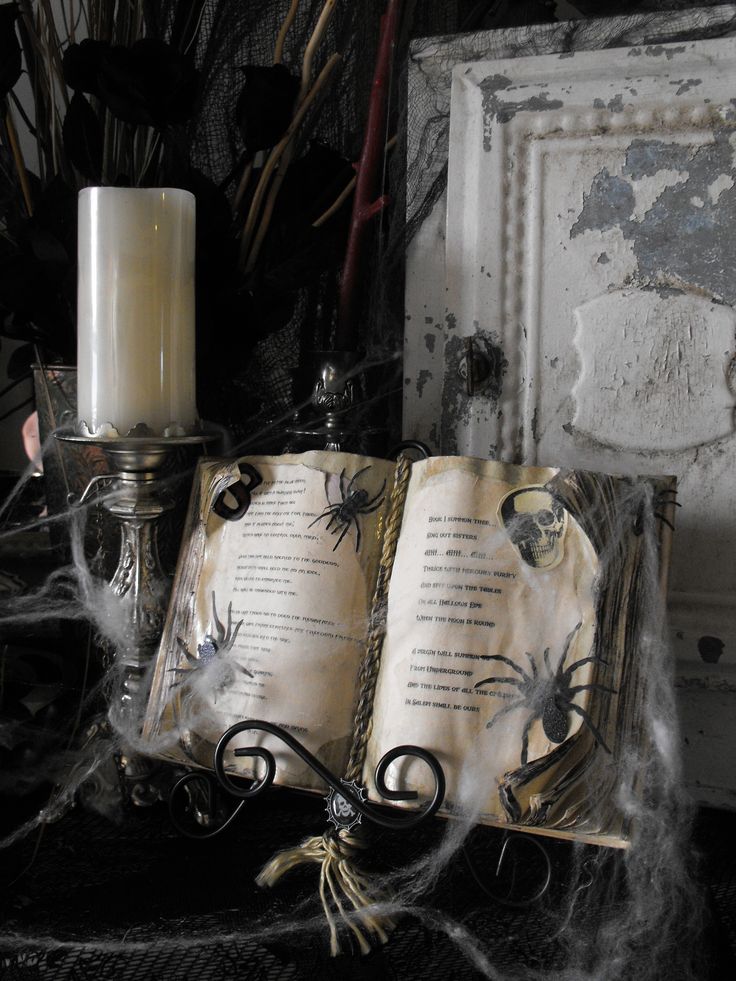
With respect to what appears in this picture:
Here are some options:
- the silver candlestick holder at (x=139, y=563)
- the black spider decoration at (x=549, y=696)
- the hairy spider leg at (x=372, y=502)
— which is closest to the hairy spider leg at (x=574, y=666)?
the black spider decoration at (x=549, y=696)

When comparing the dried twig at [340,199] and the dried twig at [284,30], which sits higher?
the dried twig at [284,30]

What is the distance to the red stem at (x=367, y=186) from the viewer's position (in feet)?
3.06

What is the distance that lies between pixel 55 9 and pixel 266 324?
64cm

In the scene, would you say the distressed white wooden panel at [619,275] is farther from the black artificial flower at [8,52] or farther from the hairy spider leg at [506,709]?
the black artificial flower at [8,52]

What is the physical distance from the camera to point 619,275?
0.87 metres

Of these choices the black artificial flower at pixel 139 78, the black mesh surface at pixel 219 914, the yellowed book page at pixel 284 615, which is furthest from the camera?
the black artificial flower at pixel 139 78

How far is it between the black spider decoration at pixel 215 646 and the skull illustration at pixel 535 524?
0.80ft

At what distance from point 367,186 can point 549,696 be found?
586 millimetres

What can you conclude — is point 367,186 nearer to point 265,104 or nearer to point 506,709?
point 265,104

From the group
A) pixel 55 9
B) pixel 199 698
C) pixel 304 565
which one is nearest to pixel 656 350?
pixel 304 565

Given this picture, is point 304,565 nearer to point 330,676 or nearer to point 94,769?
point 330,676

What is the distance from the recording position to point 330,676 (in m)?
0.71

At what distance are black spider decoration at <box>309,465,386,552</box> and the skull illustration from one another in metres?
0.13

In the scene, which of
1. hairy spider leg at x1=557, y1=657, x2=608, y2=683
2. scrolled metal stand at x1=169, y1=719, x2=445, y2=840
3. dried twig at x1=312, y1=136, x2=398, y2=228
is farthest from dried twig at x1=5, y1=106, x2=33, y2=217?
hairy spider leg at x1=557, y1=657, x2=608, y2=683
